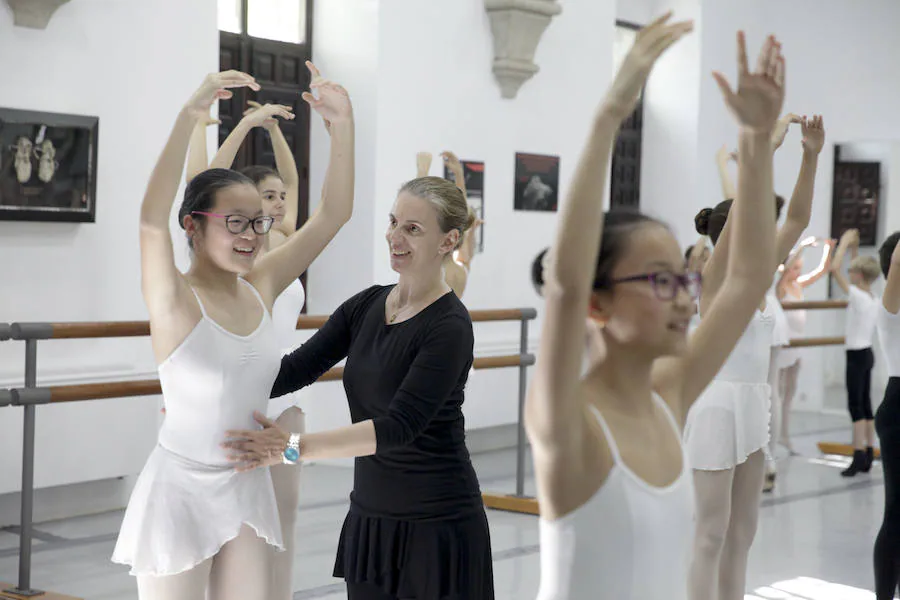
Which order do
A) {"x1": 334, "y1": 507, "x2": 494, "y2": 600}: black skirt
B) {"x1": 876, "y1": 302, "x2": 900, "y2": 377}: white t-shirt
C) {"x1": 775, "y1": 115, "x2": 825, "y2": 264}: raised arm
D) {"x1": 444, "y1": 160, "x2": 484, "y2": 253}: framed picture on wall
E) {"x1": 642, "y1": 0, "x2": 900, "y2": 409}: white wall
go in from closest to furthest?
{"x1": 334, "y1": 507, "x2": 494, "y2": 600}: black skirt, {"x1": 775, "y1": 115, "x2": 825, "y2": 264}: raised arm, {"x1": 876, "y1": 302, "x2": 900, "y2": 377}: white t-shirt, {"x1": 444, "y1": 160, "x2": 484, "y2": 253}: framed picture on wall, {"x1": 642, "y1": 0, "x2": 900, "y2": 409}: white wall

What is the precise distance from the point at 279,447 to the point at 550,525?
107 cm

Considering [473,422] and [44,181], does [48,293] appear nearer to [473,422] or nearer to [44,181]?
[44,181]

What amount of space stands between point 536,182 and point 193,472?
710cm

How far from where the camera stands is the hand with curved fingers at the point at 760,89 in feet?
5.87

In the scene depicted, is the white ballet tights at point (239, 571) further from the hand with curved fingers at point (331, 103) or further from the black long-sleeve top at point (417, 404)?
the hand with curved fingers at point (331, 103)

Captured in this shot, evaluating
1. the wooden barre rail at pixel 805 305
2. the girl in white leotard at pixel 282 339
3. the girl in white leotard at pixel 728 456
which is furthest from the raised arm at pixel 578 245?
the wooden barre rail at pixel 805 305

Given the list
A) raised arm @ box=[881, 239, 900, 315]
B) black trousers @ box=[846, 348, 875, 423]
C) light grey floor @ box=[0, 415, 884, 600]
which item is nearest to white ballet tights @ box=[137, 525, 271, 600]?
light grey floor @ box=[0, 415, 884, 600]

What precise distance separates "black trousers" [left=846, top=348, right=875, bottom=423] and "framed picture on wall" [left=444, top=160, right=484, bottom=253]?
2974 millimetres

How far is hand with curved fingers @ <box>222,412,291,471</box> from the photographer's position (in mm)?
2643

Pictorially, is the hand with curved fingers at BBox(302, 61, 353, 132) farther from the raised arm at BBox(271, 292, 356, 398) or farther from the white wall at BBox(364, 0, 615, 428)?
the white wall at BBox(364, 0, 615, 428)

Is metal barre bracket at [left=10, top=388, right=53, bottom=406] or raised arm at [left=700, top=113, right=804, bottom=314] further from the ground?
raised arm at [left=700, top=113, right=804, bottom=314]

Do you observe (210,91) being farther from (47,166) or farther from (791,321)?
(791,321)

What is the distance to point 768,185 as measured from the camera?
1977 millimetres

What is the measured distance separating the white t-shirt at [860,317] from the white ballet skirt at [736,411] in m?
4.91
